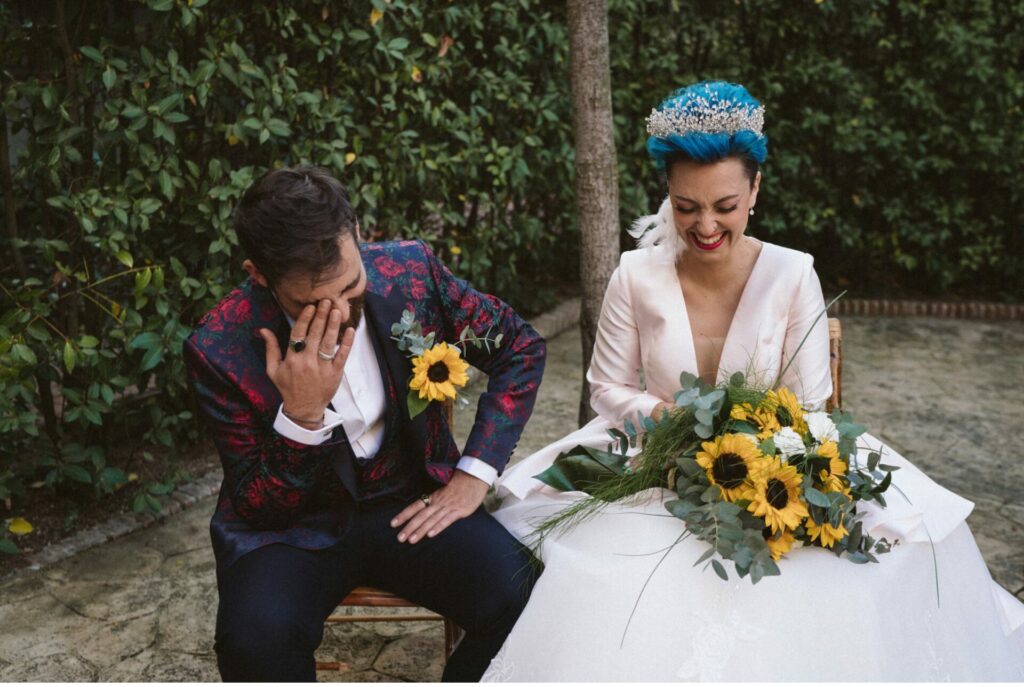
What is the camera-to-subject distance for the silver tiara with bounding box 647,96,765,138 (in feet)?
8.45

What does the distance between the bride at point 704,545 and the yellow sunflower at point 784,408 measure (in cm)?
29

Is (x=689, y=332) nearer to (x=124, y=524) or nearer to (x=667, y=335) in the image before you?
(x=667, y=335)

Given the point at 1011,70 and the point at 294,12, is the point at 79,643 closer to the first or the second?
the point at 294,12

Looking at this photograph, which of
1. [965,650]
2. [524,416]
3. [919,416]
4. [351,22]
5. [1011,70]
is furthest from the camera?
[1011,70]

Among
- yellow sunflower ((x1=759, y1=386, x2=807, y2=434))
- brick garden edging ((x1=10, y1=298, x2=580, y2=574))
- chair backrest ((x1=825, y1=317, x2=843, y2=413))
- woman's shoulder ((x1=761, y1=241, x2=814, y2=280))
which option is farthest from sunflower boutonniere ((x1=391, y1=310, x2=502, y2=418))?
brick garden edging ((x1=10, y1=298, x2=580, y2=574))

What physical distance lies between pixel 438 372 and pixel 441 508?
1.19 ft

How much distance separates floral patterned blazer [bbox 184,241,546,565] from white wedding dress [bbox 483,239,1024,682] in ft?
0.73

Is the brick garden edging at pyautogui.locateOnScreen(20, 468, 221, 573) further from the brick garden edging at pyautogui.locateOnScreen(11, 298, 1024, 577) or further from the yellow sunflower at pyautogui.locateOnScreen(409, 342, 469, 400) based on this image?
the yellow sunflower at pyautogui.locateOnScreen(409, 342, 469, 400)

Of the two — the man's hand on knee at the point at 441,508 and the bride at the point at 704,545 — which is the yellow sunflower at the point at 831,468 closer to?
the bride at the point at 704,545

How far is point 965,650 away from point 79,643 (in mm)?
2511

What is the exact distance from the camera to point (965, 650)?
223cm

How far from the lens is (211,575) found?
11.5ft

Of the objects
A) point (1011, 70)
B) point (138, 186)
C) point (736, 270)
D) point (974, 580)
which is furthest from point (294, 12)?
point (1011, 70)

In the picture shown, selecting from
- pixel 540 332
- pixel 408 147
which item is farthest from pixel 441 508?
pixel 540 332
